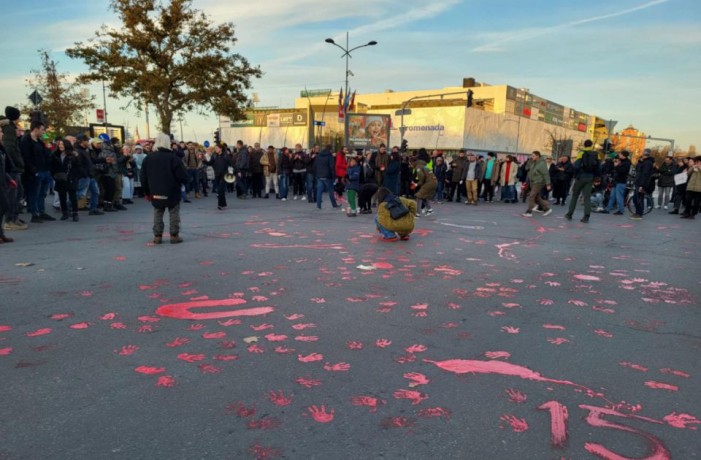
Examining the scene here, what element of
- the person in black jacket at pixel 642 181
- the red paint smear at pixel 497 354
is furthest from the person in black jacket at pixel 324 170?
the red paint smear at pixel 497 354

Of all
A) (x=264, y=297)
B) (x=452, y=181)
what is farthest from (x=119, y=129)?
(x=264, y=297)

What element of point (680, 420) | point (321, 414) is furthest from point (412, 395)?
point (680, 420)

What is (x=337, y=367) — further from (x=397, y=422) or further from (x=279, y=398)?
(x=397, y=422)

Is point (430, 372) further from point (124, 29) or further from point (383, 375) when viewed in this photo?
point (124, 29)

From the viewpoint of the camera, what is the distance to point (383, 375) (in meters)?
3.18

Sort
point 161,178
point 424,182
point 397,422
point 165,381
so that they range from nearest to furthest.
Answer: point 397,422 → point 165,381 → point 161,178 → point 424,182

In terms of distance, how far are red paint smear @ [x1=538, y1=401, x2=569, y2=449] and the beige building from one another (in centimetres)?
4566

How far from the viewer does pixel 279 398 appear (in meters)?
2.86

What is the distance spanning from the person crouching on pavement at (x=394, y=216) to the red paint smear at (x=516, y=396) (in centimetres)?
554

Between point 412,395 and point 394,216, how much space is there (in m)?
5.65

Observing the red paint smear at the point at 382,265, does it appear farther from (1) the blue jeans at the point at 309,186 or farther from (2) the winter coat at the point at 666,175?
(2) the winter coat at the point at 666,175

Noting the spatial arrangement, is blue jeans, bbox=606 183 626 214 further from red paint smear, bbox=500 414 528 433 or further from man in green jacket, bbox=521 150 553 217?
red paint smear, bbox=500 414 528 433

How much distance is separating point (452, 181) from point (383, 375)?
14809 millimetres

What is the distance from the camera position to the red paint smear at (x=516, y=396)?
2.90m
